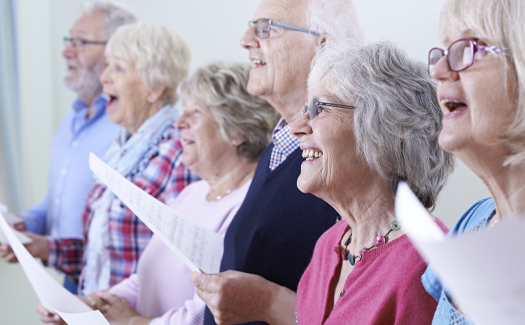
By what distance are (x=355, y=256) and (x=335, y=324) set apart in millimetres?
136

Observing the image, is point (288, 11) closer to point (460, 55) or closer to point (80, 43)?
point (460, 55)

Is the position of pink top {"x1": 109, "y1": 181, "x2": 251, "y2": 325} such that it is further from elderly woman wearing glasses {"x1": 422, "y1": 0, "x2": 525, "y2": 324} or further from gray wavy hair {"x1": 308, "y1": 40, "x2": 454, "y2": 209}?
elderly woman wearing glasses {"x1": 422, "y1": 0, "x2": 525, "y2": 324}

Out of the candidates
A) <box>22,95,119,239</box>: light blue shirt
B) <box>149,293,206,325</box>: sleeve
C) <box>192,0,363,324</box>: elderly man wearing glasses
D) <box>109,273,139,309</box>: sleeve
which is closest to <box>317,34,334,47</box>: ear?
<box>192,0,363,324</box>: elderly man wearing glasses

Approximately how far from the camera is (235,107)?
171 centimetres

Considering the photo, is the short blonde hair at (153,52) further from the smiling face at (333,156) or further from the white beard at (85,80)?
the smiling face at (333,156)

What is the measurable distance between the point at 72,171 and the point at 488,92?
2222mm

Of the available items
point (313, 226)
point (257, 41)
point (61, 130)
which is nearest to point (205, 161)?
point (257, 41)

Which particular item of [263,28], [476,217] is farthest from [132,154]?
[476,217]

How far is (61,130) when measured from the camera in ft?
9.30

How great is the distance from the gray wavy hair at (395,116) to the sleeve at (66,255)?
5.62ft

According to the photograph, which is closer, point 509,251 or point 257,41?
point 509,251

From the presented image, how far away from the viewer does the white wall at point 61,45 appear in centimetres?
143

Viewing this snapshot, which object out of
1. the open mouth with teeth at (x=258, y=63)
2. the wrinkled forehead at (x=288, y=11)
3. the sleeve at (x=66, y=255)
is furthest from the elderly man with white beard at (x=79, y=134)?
the wrinkled forehead at (x=288, y=11)

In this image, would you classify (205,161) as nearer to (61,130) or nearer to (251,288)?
(251,288)
